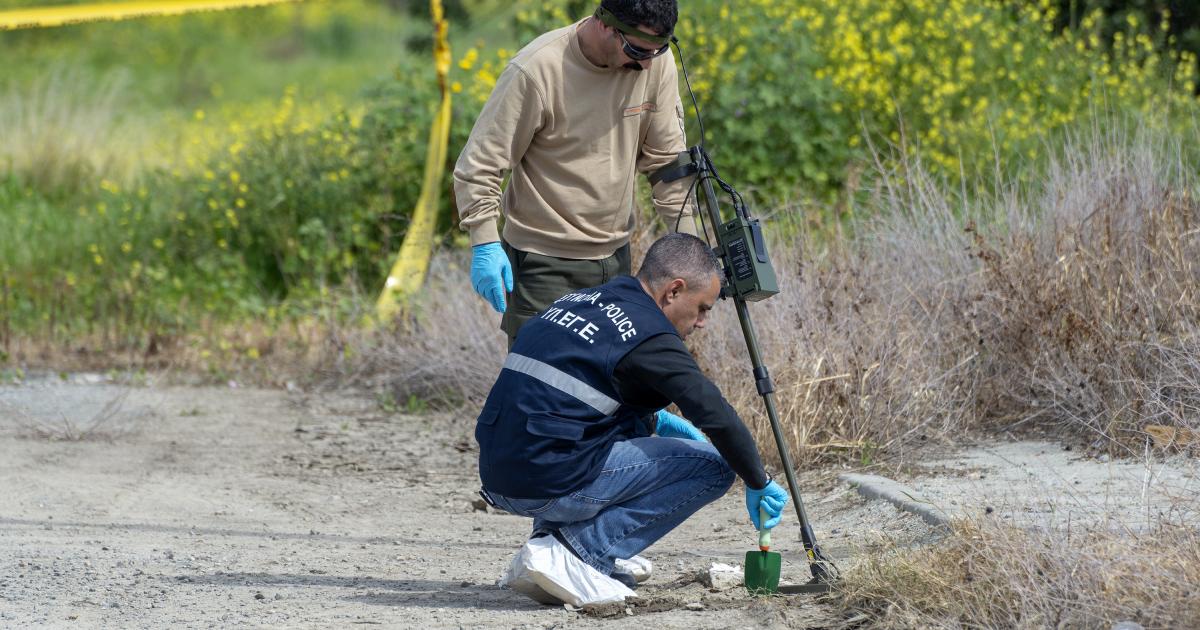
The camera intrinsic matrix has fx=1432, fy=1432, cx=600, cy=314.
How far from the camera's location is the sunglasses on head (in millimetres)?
4168

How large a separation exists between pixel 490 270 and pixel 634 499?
32.9 inches

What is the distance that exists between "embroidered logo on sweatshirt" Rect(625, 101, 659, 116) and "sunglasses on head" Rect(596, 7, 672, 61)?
8.6 inches

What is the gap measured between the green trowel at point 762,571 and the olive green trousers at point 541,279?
103cm

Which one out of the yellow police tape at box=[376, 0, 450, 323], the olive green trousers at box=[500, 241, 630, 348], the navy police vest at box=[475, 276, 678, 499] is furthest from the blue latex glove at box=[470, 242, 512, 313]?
the yellow police tape at box=[376, 0, 450, 323]

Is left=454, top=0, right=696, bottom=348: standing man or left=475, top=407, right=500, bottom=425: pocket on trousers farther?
left=454, top=0, right=696, bottom=348: standing man

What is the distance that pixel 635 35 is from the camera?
4.18m

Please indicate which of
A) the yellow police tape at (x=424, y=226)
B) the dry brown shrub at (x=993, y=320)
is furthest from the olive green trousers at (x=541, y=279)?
the yellow police tape at (x=424, y=226)

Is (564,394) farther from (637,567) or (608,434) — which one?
(637,567)

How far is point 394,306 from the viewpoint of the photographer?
8.02 meters

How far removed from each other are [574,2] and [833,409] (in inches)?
219

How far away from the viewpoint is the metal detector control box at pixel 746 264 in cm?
396

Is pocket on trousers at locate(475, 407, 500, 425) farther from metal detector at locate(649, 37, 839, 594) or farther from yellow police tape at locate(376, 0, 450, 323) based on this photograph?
yellow police tape at locate(376, 0, 450, 323)

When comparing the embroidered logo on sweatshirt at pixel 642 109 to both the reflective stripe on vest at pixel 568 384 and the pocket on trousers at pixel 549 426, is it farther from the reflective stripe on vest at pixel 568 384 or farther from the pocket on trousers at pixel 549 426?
the pocket on trousers at pixel 549 426

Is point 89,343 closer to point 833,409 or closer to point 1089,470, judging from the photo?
point 833,409
